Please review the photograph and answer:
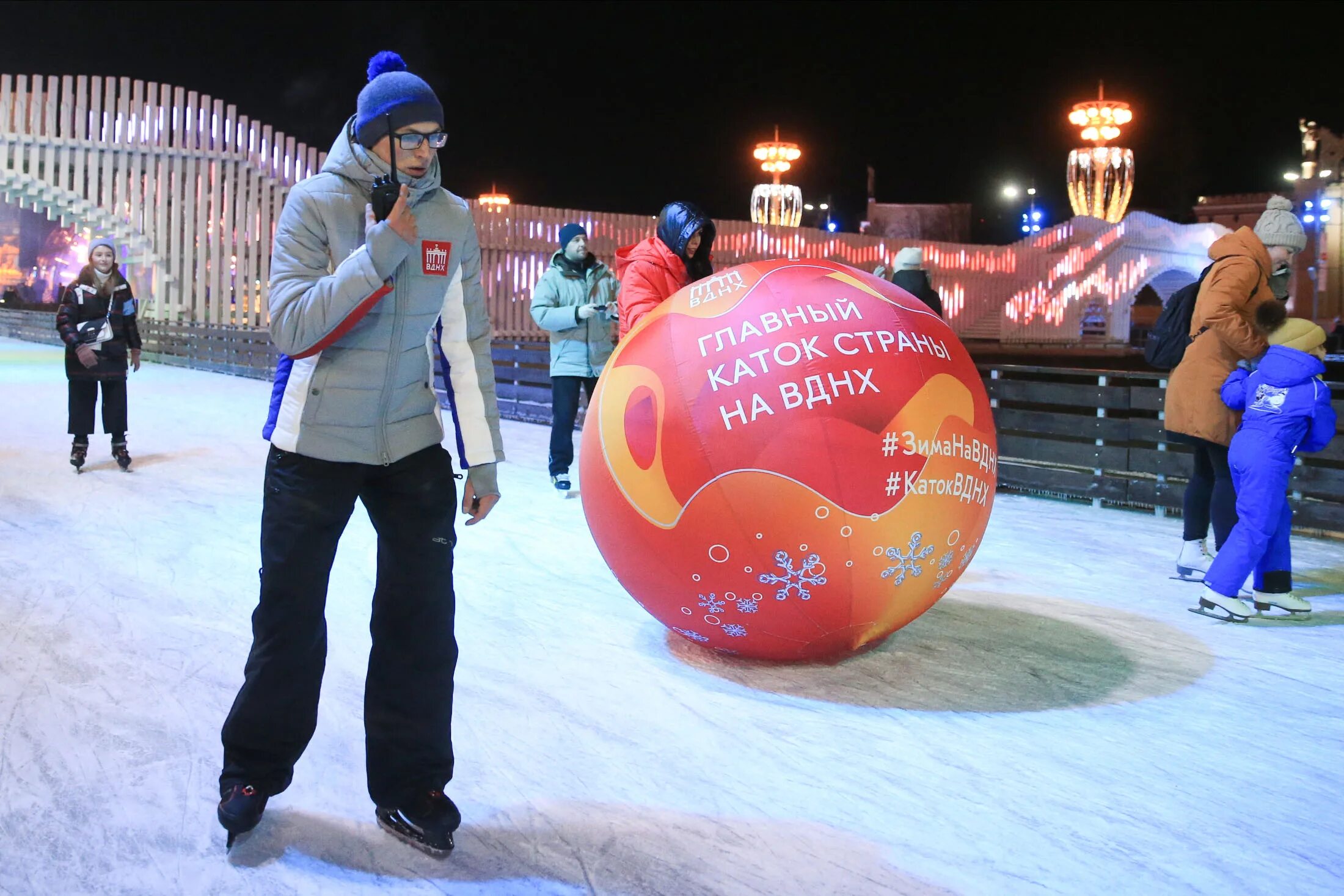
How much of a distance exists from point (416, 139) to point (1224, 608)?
4.11 meters

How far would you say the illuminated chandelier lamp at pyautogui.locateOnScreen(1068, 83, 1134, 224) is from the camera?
4509cm

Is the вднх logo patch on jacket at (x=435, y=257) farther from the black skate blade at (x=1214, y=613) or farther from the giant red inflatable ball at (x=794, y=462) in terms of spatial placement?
the black skate blade at (x=1214, y=613)

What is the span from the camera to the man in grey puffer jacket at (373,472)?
2.62m

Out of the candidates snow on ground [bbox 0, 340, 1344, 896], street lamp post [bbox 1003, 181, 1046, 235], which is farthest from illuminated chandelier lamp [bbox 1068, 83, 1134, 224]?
snow on ground [bbox 0, 340, 1344, 896]

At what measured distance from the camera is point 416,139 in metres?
2.63

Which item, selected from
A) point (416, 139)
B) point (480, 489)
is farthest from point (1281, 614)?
point (416, 139)

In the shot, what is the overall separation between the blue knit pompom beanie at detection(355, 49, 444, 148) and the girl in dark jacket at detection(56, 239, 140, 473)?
6.70m

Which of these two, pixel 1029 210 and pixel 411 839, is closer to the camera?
pixel 411 839

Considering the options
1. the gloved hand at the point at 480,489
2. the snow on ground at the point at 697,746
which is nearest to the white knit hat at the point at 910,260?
the snow on ground at the point at 697,746

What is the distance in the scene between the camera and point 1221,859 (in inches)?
107

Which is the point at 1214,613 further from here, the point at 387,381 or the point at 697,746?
the point at 387,381

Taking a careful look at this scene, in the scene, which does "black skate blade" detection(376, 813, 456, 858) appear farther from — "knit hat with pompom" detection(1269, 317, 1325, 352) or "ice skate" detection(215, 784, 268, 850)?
"knit hat with pompom" detection(1269, 317, 1325, 352)

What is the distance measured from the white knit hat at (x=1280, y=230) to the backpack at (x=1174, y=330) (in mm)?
380

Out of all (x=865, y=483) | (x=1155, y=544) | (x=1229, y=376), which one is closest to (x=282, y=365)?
(x=865, y=483)
